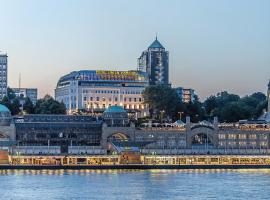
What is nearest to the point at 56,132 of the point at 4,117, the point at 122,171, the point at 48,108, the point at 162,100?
the point at 4,117

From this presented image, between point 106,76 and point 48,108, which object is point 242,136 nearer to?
point 48,108

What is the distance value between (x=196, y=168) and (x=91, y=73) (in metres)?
70.1

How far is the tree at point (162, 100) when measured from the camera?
16412 cm

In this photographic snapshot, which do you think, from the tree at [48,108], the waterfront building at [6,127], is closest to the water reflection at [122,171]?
the waterfront building at [6,127]

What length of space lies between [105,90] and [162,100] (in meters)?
25.5

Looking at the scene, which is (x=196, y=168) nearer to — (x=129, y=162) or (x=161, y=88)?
(x=129, y=162)

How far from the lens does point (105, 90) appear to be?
617 ft

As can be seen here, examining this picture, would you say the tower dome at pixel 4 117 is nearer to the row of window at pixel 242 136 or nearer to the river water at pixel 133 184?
the river water at pixel 133 184

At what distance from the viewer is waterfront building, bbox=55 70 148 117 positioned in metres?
188

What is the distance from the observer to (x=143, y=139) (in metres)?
137

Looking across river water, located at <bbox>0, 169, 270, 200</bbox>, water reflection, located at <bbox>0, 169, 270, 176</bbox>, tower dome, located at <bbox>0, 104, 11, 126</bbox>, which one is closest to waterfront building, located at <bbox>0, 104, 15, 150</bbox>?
tower dome, located at <bbox>0, 104, 11, 126</bbox>

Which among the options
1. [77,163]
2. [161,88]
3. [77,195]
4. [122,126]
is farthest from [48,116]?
[77,195]

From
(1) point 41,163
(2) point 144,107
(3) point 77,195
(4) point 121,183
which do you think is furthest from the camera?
(2) point 144,107

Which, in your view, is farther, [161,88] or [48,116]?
[161,88]
